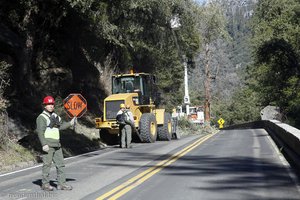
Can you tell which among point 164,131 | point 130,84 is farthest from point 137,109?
point 164,131

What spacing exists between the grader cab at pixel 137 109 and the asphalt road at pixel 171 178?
19.3ft

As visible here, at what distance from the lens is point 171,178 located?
35.0 ft

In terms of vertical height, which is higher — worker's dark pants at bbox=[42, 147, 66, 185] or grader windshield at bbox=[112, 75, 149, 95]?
grader windshield at bbox=[112, 75, 149, 95]

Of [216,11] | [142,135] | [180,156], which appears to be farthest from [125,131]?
[216,11]

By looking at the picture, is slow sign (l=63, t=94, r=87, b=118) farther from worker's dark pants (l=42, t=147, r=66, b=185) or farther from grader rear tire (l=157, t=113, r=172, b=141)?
worker's dark pants (l=42, t=147, r=66, b=185)

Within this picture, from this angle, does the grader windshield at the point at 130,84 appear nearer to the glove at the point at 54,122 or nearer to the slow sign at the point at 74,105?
the slow sign at the point at 74,105

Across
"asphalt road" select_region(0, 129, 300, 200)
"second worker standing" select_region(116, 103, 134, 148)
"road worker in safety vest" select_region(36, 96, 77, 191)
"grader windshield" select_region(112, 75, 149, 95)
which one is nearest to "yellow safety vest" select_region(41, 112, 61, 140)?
"road worker in safety vest" select_region(36, 96, 77, 191)

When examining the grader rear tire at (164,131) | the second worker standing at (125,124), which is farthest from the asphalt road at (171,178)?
the grader rear tire at (164,131)

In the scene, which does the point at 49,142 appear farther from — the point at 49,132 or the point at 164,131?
the point at 164,131

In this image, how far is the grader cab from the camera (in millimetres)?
21516

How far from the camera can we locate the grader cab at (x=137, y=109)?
21516 millimetres

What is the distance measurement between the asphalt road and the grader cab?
5895 mm

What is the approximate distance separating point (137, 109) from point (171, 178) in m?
11.7

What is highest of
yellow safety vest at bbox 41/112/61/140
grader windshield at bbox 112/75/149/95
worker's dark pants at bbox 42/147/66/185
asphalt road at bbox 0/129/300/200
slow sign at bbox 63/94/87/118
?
grader windshield at bbox 112/75/149/95
